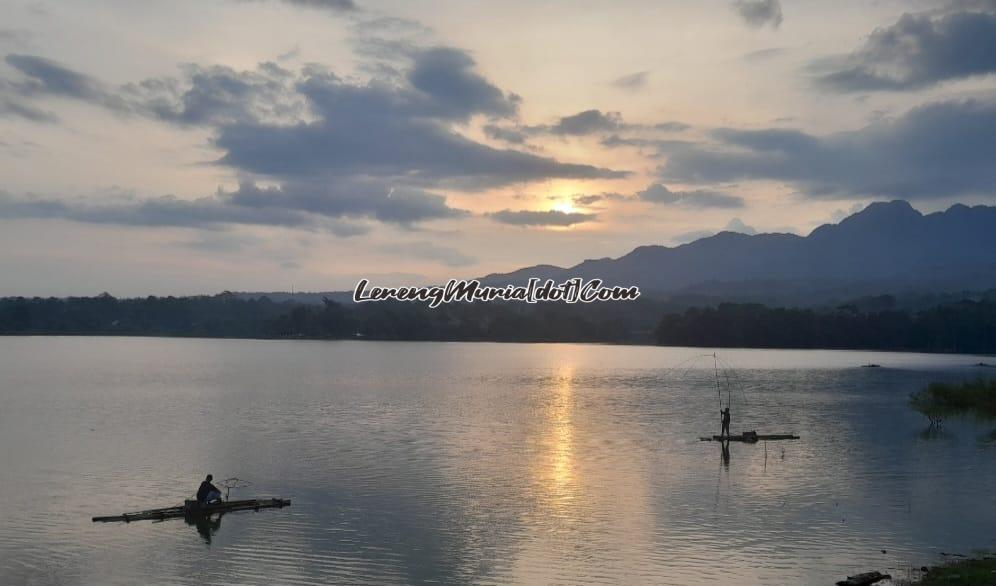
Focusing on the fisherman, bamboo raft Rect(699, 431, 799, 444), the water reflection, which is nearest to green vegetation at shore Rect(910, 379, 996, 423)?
bamboo raft Rect(699, 431, 799, 444)

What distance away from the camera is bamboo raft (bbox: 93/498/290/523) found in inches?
1361

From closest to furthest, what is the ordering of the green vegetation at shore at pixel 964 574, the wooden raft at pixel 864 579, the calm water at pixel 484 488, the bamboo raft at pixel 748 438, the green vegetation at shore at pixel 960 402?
the green vegetation at shore at pixel 964 574
the wooden raft at pixel 864 579
the calm water at pixel 484 488
the bamboo raft at pixel 748 438
the green vegetation at shore at pixel 960 402

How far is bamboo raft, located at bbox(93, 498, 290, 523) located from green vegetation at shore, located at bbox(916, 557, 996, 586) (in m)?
25.3

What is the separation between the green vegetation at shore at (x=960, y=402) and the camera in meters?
71.3

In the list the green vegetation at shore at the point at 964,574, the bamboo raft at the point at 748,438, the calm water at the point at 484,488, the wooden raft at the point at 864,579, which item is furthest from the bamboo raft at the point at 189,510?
the bamboo raft at the point at 748,438

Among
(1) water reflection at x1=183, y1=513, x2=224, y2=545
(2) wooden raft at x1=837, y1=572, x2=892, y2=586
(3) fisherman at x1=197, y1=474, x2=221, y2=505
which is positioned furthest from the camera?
(3) fisherman at x1=197, y1=474, x2=221, y2=505

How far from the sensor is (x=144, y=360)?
572 feet

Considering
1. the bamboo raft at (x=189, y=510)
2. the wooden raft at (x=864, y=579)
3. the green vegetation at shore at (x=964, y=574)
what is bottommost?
the bamboo raft at (x=189, y=510)

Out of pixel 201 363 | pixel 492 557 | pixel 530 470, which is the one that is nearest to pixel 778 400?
pixel 530 470

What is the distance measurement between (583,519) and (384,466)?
52.1 ft

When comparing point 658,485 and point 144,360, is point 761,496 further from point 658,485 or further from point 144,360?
point 144,360

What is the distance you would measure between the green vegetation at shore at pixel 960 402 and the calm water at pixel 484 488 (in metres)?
2.66

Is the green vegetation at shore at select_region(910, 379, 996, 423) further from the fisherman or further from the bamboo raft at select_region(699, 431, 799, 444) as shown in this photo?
the fisherman

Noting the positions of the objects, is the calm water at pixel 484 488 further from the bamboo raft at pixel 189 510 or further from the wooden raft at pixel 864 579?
the wooden raft at pixel 864 579
